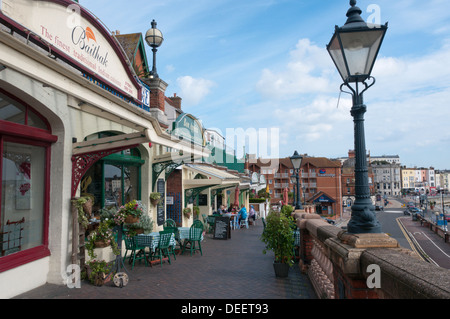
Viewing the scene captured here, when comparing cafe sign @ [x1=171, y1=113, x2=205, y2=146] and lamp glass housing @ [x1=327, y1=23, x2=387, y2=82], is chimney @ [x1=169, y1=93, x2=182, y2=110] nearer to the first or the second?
cafe sign @ [x1=171, y1=113, x2=205, y2=146]

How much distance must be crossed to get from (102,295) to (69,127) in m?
3.32

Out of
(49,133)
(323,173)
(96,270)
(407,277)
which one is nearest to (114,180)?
(49,133)

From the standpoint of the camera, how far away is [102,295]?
19.1 feet

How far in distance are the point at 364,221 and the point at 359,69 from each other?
157 centimetres

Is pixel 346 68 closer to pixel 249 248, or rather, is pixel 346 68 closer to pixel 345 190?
pixel 249 248

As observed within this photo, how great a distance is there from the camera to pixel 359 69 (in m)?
3.43

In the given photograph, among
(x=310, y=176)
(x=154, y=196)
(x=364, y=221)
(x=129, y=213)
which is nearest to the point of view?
(x=364, y=221)

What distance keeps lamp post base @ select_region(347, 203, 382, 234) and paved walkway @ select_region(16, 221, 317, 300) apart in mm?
2968

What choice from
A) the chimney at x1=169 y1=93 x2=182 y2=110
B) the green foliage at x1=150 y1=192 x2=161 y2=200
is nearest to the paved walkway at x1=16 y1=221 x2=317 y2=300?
the green foliage at x1=150 y1=192 x2=161 y2=200

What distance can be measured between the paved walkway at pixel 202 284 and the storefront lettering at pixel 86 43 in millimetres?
5151

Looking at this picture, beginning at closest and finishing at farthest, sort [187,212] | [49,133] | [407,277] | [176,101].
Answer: [407,277] → [49,133] → [187,212] → [176,101]

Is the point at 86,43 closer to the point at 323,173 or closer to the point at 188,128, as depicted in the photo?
the point at 188,128

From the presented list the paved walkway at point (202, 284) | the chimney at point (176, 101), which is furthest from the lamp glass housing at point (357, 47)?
the chimney at point (176, 101)

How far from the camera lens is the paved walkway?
19.1ft
